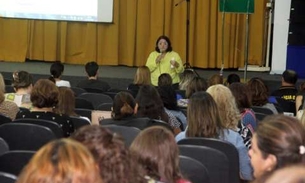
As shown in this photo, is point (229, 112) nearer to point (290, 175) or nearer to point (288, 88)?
point (290, 175)

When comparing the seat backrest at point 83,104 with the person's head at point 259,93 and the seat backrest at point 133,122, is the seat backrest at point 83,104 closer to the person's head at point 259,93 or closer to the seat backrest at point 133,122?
the seat backrest at point 133,122

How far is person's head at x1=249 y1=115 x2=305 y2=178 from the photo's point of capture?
6.94 feet

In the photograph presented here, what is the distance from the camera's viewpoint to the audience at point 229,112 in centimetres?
395

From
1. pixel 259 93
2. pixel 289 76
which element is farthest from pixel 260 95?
pixel 289 76

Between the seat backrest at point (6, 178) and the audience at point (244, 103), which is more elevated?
the audience at point (244, 103)

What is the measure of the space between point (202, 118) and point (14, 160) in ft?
4.38

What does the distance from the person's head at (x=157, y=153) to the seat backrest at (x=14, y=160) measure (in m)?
0.66

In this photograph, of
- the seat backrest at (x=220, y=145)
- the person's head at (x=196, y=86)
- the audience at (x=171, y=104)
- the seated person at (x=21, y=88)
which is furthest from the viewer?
the person's head at (x=196, y=86)

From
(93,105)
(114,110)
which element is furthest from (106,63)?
(114,110)

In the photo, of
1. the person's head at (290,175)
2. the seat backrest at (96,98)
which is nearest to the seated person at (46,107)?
the seat backrest at (96,98)

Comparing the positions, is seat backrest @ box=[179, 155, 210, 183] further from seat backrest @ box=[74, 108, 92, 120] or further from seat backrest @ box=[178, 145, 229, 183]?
seat backrest @ box=[74, 108, 92, 120]

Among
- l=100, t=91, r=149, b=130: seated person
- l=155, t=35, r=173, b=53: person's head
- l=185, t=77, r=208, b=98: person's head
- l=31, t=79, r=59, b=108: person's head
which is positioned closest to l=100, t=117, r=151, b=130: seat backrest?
l=100, t=91, r=149, b=130: seated person

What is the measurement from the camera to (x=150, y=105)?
4570mm

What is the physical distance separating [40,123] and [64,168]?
2541 millimetres
